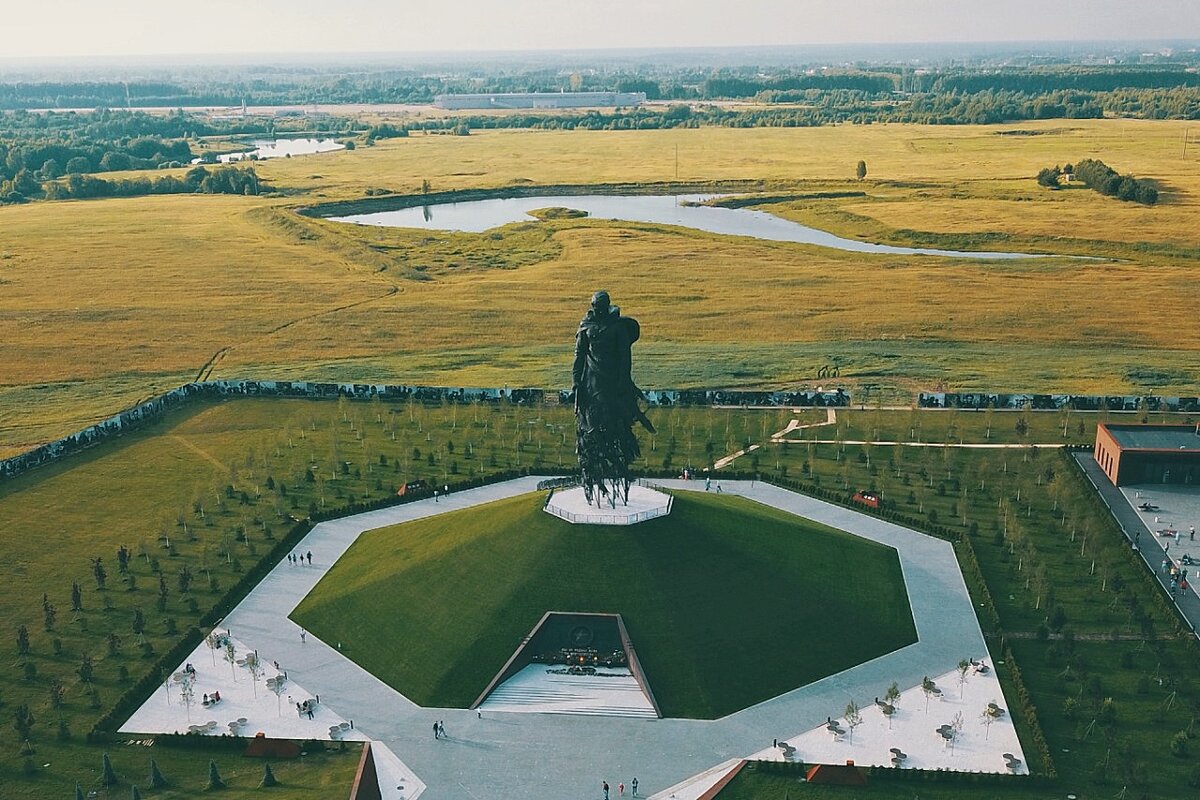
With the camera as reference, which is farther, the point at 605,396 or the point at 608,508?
the point at 608,508

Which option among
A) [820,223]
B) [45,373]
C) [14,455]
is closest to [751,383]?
[14,455]

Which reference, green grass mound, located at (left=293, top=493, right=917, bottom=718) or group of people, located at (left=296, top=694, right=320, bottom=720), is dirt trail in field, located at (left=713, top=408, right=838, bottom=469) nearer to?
green grass mound, located at (left=293, top=493, right=917, bottom=718)

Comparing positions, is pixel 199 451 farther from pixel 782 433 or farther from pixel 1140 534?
pixel 1140 534

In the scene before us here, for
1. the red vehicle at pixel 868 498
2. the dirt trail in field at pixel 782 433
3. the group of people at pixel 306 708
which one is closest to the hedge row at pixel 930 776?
the group of people at pixel 306 708

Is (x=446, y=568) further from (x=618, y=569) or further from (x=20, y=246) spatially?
(x=20, y=246)

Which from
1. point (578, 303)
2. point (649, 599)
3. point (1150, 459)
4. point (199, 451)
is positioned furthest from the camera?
point (578, 303)

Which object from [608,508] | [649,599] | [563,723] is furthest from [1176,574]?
[563,723]
